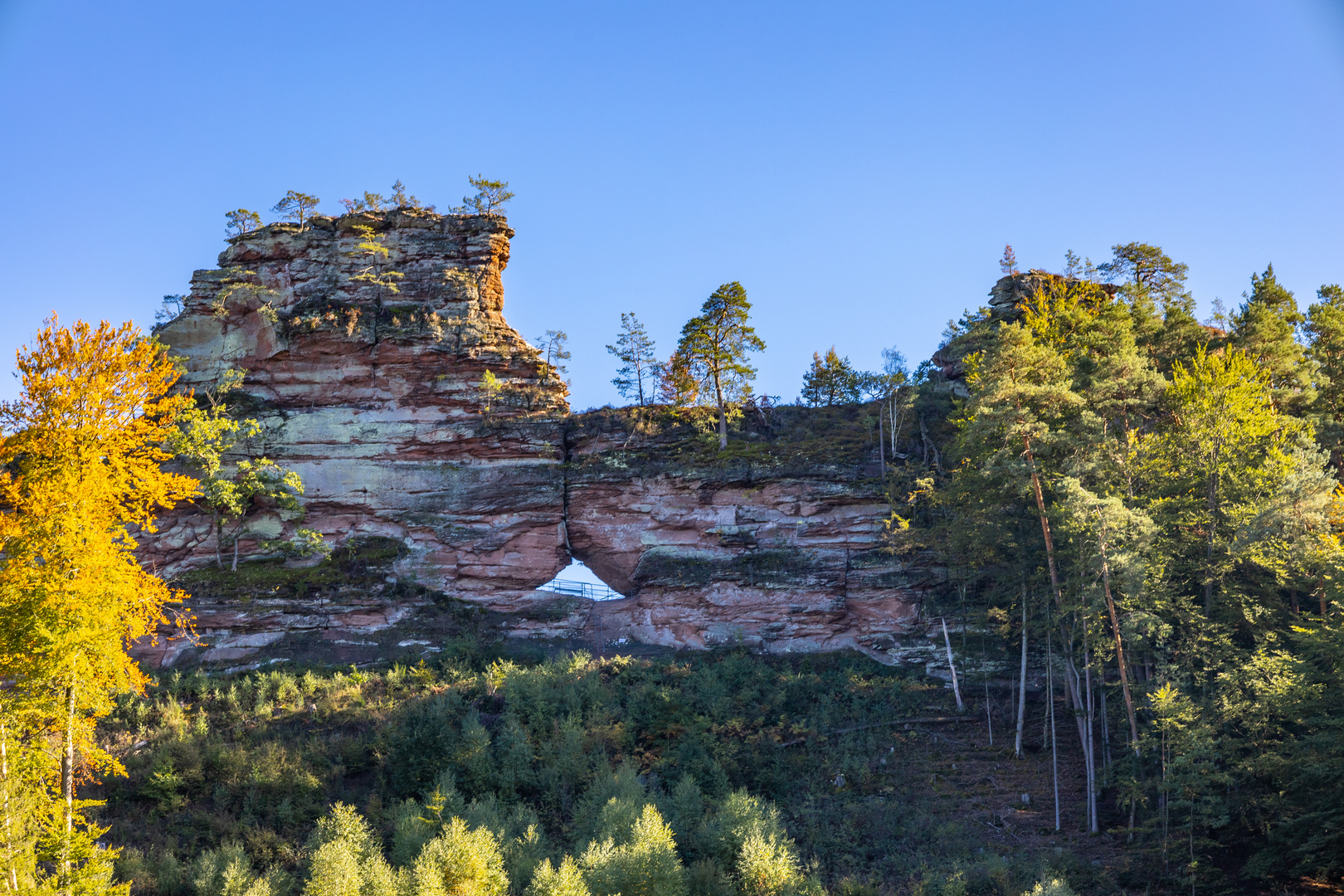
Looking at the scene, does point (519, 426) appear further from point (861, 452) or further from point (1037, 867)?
point (1037, 867)

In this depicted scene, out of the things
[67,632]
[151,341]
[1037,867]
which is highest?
[151,341]

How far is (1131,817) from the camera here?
69.4 ft

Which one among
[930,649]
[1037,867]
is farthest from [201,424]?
[1037,867]

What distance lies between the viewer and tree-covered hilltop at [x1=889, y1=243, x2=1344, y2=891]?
18938 millimetres

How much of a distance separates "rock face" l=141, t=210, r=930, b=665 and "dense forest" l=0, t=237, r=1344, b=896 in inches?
73.8

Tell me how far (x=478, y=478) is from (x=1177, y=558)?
2644 cm

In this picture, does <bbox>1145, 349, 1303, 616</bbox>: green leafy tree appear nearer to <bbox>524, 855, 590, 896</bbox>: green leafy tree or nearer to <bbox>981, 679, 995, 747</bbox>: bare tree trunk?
<bbox>981, 679, 995, 747</bbox>: bare tree trunk

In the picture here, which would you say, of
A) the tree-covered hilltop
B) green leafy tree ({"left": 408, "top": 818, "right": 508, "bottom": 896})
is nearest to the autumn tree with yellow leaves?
green leafy tree ({"left": 408, "top": 818, "right": 508, "bottom": 896})

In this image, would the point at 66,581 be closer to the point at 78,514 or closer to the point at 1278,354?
the point at 78,514

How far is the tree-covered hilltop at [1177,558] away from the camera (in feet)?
62.1

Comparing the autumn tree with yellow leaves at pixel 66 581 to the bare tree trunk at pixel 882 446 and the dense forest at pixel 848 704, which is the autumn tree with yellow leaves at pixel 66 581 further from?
the bare tree trunk at pixel 882 446

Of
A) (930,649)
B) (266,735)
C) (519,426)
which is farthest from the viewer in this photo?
(519,426)

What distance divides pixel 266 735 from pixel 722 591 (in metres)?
17.5

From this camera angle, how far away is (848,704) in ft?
96.3
